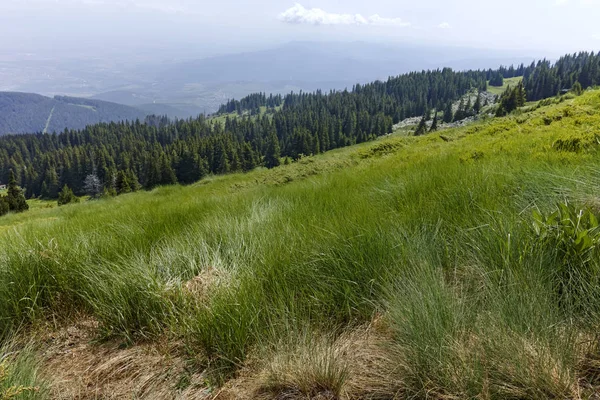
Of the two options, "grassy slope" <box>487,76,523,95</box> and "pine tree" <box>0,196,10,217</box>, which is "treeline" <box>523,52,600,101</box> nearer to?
"grassy slope" <box>487,76,523,95</box>

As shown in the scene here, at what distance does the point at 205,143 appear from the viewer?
299ft

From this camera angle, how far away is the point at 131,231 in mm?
3502

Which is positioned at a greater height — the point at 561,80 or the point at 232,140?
the point at 561,80

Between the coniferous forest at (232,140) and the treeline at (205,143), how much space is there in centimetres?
34

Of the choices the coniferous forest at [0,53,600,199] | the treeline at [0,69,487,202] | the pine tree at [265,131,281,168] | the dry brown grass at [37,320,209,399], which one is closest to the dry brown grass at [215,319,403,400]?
the dry brown grass at [37,320,209,399]

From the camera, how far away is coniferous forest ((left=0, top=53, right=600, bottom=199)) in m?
87.6

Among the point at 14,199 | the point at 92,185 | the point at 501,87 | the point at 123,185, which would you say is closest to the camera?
the point at 14,199

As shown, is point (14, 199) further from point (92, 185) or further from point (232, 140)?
point (232, 140)

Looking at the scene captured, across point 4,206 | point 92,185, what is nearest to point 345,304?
point 4,206

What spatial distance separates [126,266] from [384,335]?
6.89 ft

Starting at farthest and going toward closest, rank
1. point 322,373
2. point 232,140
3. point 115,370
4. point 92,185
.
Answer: point 232,140, point 92,185, point 115,370, point 322,373

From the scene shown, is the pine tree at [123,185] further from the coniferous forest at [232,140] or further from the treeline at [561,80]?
the treeline at [561,80]

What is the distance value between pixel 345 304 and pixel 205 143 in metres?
95.5

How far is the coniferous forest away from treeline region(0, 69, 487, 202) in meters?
0.34
